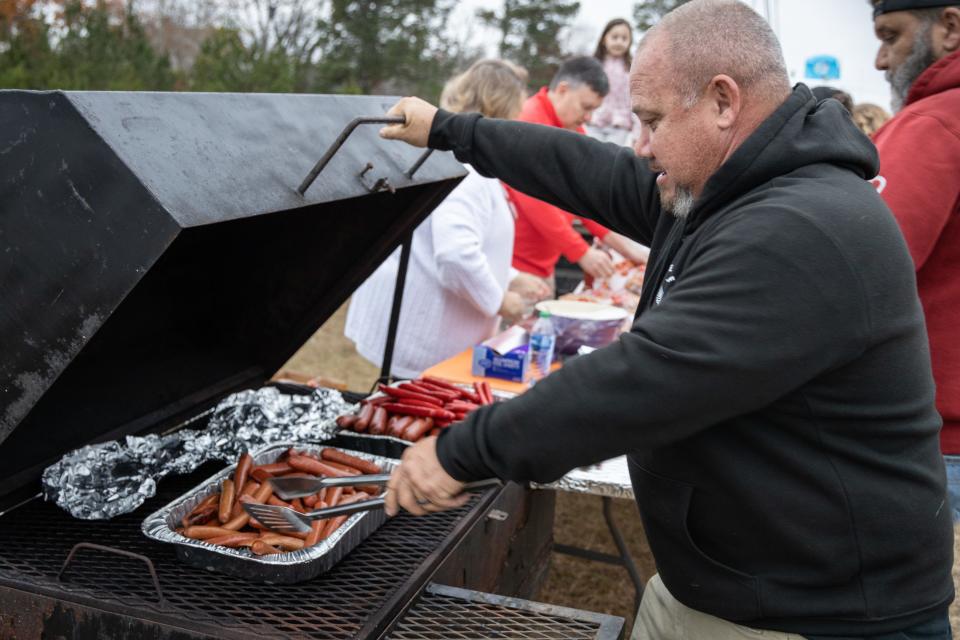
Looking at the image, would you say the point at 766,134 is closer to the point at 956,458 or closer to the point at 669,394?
the point at 669,394

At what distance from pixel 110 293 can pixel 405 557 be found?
1010 millimetres

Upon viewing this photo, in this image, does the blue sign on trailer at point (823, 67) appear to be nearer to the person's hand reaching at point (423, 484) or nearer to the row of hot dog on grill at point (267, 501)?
the row of hot dog on grill at point (267, 501)

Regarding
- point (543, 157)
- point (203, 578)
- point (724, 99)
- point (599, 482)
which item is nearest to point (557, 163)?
point (543, 157)

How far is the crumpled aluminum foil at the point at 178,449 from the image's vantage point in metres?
2.17

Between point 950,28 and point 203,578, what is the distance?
9.05 feet

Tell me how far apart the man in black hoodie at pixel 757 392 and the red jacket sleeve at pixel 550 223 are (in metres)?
2.99

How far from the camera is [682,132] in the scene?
5.48 ft

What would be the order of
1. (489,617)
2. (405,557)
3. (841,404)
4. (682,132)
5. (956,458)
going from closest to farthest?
(841,404) → (682,132) → (489,617) → (405,557) → (956,458)

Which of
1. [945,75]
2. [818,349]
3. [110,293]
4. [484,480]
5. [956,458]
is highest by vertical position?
[945,75]

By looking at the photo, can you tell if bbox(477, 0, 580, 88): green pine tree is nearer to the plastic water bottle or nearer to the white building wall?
the white building wall

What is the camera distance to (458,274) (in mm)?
3969

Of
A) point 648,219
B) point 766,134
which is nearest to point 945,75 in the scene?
point 648,219

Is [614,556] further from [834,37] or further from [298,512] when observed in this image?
[834,37]

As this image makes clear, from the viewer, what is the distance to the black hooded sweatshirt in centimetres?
137
